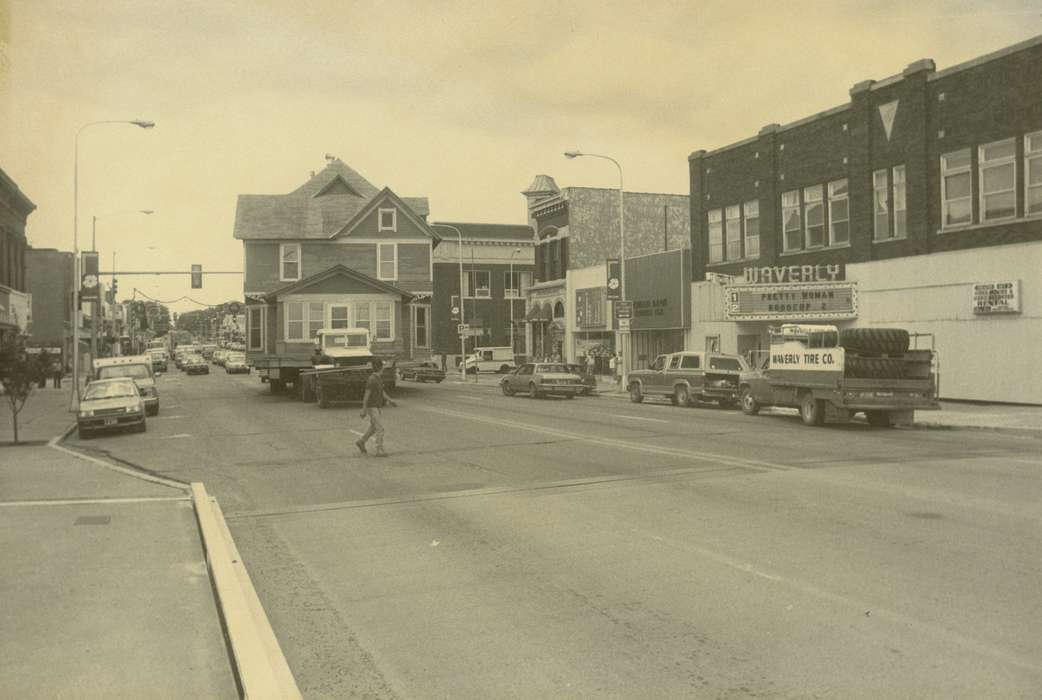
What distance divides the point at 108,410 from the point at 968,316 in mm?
24721

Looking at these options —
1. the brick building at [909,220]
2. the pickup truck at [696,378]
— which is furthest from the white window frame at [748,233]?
the pickup truck at [696,378]

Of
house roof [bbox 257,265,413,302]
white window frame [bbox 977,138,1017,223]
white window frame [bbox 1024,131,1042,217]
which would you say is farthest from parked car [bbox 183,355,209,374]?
white window frame [bbox 1024,131,1042,217]

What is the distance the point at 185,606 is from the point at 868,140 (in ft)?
101

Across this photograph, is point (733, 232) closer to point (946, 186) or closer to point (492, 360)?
point (946, 186)

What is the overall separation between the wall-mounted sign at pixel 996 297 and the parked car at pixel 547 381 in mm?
14343

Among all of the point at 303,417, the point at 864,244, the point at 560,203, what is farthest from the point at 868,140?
the point at 560,203

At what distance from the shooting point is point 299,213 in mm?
48531

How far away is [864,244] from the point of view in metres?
33.0

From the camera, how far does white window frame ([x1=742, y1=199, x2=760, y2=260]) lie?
39156 mm

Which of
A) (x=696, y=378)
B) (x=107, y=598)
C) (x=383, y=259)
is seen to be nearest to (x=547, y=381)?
(x=696, y=378)

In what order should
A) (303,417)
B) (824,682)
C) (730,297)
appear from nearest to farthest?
(824,682) → (303,417) → (730,297)

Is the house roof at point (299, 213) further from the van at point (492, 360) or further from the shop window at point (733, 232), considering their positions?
the shop window at point (733, 232)

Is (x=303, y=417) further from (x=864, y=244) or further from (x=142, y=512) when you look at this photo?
(x=864, y=244)

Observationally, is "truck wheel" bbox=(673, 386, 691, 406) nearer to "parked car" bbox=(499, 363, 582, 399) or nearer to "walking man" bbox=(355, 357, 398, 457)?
"parked car" bbox=(499, 363, 582, 399)
